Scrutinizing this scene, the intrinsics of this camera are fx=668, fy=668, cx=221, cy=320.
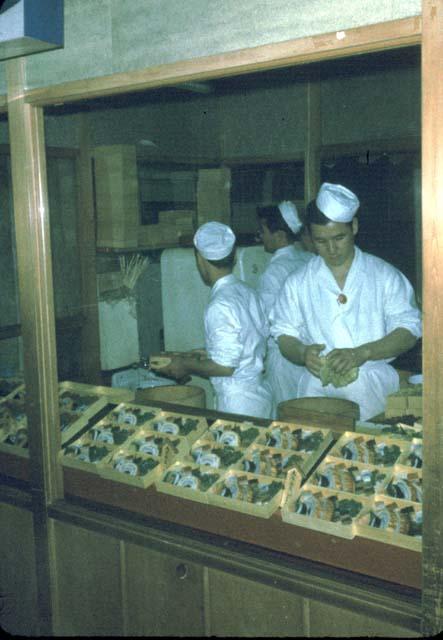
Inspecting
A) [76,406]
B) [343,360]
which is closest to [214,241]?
[343,360]

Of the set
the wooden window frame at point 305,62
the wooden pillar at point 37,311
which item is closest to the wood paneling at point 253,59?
the wooden window frame at point 305,62

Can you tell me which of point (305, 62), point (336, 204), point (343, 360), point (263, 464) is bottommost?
point (263, 464)

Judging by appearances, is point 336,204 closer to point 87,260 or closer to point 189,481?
point 189,481

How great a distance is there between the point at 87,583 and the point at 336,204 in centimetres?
175

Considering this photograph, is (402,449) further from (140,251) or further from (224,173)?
(224,173)

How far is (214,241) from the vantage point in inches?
124

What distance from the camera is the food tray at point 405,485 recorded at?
1833 millimetres

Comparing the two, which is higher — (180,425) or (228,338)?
(228,338)

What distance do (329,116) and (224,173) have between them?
0.87m

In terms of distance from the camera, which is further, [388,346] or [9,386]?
[9,386]

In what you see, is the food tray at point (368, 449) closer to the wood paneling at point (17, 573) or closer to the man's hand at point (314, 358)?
the man's hand at point (314, 358)

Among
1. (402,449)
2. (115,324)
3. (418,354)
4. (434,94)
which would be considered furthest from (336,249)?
(418,354)

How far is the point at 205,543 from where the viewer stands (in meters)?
2.00

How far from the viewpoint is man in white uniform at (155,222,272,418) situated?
3.05 meters
